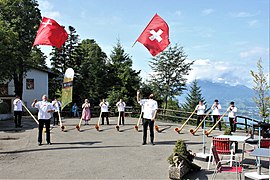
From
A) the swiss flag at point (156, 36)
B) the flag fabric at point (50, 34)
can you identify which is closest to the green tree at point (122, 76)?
the flag fabric at point (50, 34)

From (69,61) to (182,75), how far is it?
16.0m

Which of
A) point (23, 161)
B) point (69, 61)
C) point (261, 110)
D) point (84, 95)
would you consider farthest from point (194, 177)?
point (69, 61)

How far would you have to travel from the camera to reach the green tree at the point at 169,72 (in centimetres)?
3538

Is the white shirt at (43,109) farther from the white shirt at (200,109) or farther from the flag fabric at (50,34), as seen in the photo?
the white shirt at (200,109)

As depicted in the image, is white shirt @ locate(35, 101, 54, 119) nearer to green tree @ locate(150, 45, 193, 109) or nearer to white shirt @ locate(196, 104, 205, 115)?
white shirt @ locate(196, 104, 205, 115)

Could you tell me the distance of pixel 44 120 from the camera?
12.6 m

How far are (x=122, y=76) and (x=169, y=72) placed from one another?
5.31 meters

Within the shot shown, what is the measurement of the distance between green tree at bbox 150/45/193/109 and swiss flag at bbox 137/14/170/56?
2292cm

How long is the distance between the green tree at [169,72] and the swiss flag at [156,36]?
22.9m

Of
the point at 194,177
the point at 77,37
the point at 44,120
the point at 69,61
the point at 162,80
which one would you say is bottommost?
the point at 194,177

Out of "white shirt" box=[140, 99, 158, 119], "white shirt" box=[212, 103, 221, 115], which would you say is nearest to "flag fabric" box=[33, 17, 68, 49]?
"white shirt" box=[140, 99, 158, 119]

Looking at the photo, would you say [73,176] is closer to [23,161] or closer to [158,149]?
[23,161]

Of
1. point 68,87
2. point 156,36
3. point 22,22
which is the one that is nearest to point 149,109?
point 156,36

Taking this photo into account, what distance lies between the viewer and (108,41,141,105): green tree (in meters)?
34.4
